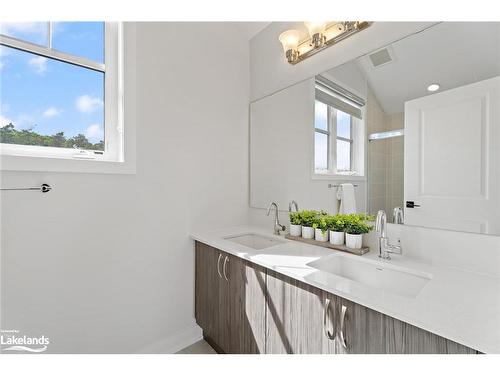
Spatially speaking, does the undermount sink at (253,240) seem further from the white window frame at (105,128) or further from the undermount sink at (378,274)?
the white window frame at (105,128)

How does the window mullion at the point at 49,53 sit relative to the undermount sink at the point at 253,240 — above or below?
above

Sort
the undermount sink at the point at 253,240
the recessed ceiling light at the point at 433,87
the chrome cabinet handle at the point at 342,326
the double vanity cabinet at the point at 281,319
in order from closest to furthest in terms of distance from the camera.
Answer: the double vanity cabinet at the point at 281,319 < the chrome cabinet handle at the point at 342,326 < the recessed ceiling light at the point at 433,87 < the undermount sink at the point at 253,240

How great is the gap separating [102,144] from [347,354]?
5.52ft

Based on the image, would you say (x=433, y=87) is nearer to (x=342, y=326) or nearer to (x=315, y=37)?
(x=315, y=37)

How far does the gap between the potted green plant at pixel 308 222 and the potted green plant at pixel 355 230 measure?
250mm

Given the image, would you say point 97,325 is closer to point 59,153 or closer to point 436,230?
point 59,153

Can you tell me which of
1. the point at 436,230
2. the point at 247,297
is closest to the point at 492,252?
the point at 436,230

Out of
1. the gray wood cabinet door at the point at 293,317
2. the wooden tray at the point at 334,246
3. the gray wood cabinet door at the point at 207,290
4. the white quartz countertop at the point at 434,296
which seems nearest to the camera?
the white quartz countertop at the point at 434,296

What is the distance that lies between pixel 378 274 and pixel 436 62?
3.49 feet

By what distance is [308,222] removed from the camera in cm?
164

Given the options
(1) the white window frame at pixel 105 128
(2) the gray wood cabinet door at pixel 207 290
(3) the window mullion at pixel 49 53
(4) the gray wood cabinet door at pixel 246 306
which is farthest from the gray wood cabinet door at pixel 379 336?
(3) the window mullion at pixel 49 53

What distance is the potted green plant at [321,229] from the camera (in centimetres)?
152

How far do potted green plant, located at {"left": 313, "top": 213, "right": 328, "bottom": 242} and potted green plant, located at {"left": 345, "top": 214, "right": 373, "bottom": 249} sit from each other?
0.46 ft
